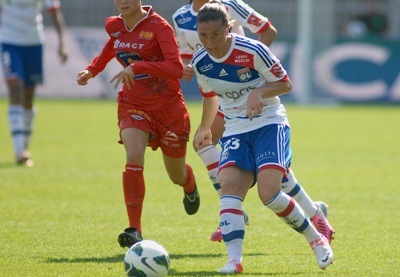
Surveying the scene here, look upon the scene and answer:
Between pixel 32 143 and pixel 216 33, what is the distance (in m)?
9.79

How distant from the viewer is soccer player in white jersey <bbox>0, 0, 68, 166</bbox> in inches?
501

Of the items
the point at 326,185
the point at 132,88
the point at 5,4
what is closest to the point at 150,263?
the point at 132,88

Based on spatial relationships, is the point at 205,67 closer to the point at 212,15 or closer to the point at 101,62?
the point at 212,15

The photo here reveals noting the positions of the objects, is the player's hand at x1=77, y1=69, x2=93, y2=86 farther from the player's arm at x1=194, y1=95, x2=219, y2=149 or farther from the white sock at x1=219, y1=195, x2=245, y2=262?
the white sock at x1=219, y1=195, x2=245, y2=262

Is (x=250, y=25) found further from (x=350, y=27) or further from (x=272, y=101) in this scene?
(x=350, y=27)

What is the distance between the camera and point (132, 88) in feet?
25.0

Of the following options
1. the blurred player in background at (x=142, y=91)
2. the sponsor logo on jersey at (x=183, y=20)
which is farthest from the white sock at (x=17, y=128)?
the blurred player in background at (x=142, y=91)

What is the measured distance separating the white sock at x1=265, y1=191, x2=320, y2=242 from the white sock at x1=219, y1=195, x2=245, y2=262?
0.21 meters

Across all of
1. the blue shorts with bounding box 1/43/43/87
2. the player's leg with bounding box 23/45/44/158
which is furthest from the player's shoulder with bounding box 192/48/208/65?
the player's leg with bounding box 23/45/44/158

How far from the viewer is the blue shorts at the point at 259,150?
647cm

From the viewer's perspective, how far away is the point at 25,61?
13023mm

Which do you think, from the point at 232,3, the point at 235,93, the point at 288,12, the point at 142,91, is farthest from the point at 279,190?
the point at 288,12

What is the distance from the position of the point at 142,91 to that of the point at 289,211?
6.02 feet

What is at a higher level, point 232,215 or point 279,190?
point 279,190
